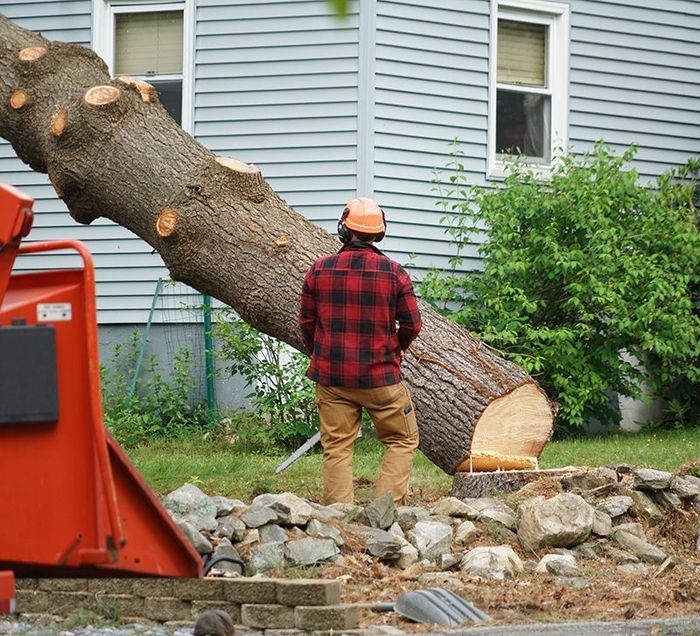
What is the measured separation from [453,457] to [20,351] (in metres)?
4.96

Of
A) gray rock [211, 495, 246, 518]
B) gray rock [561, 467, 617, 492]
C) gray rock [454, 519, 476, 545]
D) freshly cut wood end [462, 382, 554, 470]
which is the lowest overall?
gray rock [454, 519, 476, 545]

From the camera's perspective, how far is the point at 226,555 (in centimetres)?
562

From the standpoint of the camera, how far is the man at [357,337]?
23.7 ft

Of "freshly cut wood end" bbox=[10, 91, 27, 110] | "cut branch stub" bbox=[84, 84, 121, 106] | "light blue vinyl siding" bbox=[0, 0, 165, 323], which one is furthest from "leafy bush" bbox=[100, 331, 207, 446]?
"cut branch stub" bbox=[84, 84, 121, 106]

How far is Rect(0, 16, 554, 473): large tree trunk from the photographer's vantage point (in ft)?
25.7

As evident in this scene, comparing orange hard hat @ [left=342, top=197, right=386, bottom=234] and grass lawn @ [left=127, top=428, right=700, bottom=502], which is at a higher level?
orange hard hat @ [left=342, top=197, right=386, bottom=234]

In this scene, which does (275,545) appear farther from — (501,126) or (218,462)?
(501,126)

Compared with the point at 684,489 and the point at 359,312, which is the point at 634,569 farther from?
the point at 359,312

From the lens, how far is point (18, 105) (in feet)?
26.9

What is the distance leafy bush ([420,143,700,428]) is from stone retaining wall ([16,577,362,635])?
697 cm

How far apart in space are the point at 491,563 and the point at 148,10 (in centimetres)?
914

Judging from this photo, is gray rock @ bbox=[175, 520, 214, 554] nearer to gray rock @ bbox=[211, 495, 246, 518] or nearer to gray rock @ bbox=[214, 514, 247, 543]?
gray rock @ bbox=[214, 514, 247, 543]

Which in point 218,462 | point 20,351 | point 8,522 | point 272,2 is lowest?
point 218,462

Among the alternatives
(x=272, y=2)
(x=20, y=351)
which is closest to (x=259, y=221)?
(x=20, y=351)
